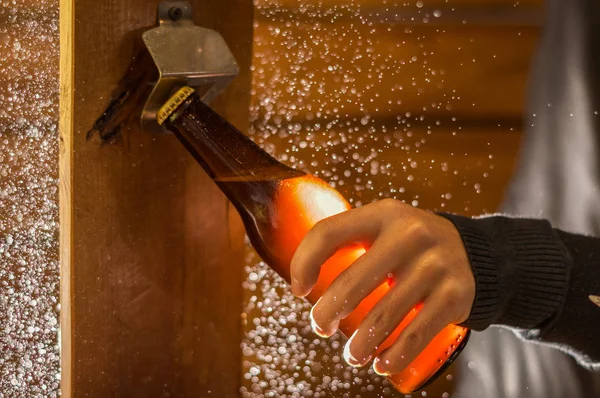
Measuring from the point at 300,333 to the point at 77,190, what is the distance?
330 mm

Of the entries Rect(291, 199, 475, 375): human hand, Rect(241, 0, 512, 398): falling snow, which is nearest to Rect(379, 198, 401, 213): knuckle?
Rect(291, 199, 475, 375): human hand

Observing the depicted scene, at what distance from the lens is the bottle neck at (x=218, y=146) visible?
0.45m

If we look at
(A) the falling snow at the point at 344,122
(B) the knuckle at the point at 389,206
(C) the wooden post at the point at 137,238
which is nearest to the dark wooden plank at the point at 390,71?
(A) the falling snow at the point at 344,122

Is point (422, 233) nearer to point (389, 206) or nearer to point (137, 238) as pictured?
point (389, 206)

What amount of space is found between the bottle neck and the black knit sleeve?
0.43 feet

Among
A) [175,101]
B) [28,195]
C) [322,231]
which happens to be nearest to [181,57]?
[175,101]

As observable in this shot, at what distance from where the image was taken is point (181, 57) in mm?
416

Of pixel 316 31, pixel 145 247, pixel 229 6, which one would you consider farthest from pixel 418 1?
pixel 145 247

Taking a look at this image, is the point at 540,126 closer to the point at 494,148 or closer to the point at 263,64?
the point at 494,148

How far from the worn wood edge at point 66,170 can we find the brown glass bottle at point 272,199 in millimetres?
56

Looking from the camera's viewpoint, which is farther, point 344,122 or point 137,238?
point 344,122

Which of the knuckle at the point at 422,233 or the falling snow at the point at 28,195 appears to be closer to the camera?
the knuckle at the point at 422,233

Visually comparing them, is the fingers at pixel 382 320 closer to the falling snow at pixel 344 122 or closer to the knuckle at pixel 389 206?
the knuckle at pixel 389 206

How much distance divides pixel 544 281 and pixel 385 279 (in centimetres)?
19
